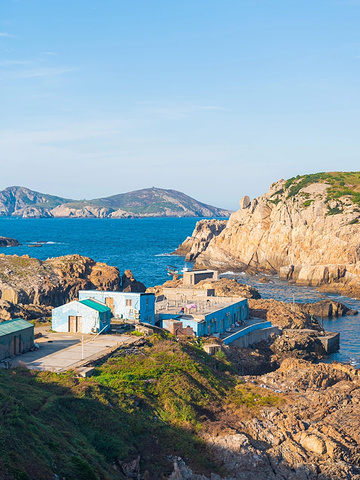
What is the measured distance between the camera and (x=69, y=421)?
22609 millimetres

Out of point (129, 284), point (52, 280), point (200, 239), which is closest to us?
point (52, 280)

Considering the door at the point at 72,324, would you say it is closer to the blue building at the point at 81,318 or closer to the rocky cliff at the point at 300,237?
the blue building at the point at 81,318

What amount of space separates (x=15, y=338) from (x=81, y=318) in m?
7.01

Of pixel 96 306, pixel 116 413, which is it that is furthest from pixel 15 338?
pixel 116 413

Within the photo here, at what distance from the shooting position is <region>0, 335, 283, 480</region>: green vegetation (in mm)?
18406

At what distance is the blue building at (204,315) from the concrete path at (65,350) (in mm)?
6522

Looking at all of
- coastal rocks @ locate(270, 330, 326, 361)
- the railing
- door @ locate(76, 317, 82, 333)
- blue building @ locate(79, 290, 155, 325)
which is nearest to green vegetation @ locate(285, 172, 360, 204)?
coastal rocks @ locate(270, 330, 326, 361)

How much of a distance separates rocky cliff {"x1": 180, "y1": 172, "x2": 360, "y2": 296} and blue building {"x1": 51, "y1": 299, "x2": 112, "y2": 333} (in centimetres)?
5385

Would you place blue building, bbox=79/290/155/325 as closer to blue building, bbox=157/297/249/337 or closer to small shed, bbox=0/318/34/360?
blue building, bbox=157/297/249/337

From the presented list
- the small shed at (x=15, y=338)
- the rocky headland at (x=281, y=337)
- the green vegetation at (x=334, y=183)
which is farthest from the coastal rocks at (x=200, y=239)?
the small shed at (x=15, y=338)

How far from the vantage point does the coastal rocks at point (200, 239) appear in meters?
127

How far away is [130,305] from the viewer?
1679 inches

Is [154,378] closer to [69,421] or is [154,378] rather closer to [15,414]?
[69,421]

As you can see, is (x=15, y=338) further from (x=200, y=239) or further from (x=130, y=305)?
(x=200, y=239)
